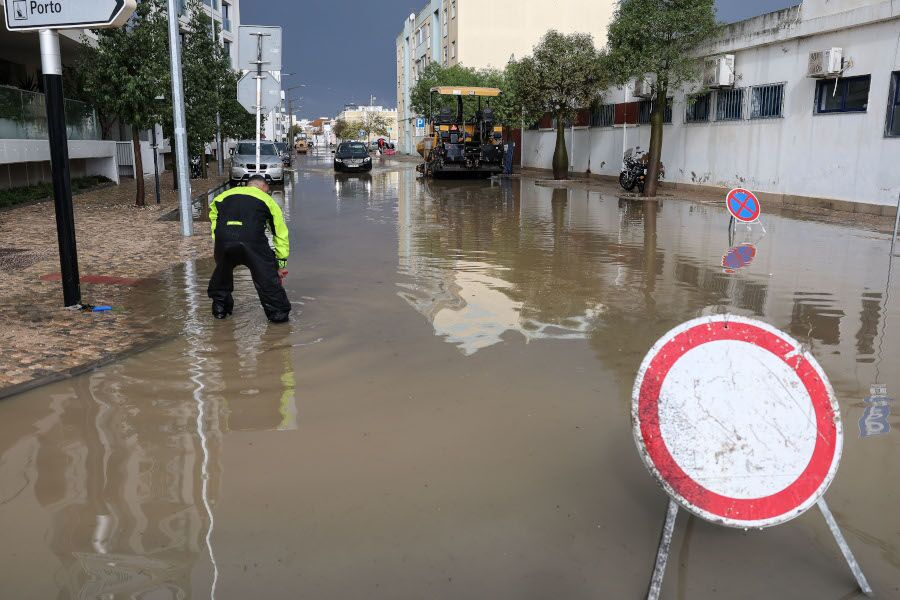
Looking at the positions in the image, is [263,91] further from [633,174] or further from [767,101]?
[633,174]

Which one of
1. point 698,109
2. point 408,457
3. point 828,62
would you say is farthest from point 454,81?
point 408,457

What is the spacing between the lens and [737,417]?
2.91 m

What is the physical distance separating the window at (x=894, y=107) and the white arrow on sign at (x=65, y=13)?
1639 centimetres

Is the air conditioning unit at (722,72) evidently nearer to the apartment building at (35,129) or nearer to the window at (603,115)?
the window at (603,115)

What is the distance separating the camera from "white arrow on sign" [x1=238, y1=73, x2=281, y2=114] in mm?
12172

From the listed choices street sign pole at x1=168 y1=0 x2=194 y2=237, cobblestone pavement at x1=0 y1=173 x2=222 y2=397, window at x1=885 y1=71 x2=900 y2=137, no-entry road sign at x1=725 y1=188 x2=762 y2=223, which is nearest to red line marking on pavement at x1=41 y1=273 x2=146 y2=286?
cobblestone pavement at x1=0 y1=173 x2=222 y2=397

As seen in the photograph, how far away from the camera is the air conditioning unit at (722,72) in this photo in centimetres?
2278

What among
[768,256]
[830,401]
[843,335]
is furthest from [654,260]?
[830,401]

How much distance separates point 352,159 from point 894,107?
2739cm

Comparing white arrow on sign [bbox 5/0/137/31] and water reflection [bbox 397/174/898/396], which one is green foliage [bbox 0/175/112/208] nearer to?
water reflection [bbox 397/174/898/396]

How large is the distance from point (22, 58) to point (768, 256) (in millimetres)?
26479

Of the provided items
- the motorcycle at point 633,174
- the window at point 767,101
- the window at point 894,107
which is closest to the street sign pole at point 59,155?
the window at point 894,107

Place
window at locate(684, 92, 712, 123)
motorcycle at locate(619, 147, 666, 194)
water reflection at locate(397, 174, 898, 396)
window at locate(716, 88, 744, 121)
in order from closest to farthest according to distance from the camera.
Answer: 1. water reflection at locate(397, 174, 898, 396)
2. window at locate(716, 88, 744, 121)
3. window at locate(684, 92, 712, 123)
4. motorcycle at locate(619, 147, 666, 194)

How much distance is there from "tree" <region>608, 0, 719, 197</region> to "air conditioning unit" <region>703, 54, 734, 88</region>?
71 centimetres
